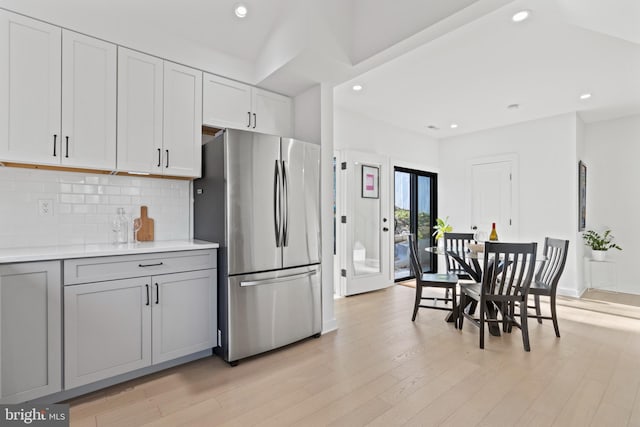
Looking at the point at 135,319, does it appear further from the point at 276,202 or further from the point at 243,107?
the point at 243,107

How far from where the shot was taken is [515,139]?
519cm

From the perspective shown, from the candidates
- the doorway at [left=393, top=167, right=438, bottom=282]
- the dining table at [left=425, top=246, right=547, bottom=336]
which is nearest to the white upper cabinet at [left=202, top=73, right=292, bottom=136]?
the dining table at [left=425, top=246, right=547, bottom=336]

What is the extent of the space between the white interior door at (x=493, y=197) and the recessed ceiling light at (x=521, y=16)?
129 inches

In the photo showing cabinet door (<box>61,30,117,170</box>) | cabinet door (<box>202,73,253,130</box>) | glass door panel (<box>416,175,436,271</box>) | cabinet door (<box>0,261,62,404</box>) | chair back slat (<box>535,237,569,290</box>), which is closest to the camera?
cabinet door (<box>0,261,62,404</box>)

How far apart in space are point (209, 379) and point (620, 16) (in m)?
3.89

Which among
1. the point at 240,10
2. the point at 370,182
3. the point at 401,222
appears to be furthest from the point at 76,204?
the point at 401,222

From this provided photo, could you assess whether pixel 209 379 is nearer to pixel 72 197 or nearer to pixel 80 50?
pixel 72 197

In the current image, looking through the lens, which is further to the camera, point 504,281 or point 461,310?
point 461,310

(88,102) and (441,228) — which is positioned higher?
(88,102)

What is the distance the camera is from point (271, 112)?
3283 mm

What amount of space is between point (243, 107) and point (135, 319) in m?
2.07

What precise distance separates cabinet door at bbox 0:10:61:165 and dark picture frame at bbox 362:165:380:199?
3.66m

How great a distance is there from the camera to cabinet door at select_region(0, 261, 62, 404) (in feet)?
5.73

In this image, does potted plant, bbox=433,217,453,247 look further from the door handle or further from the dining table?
the door handle
